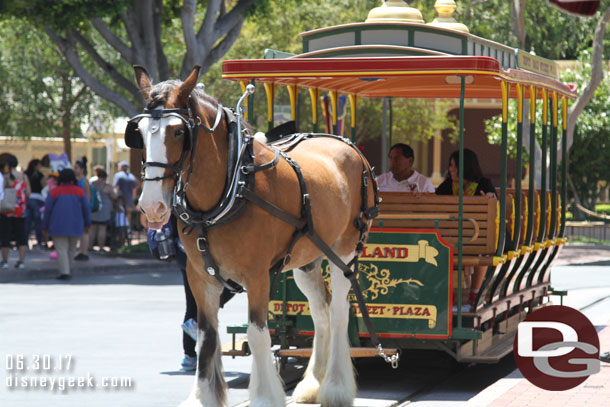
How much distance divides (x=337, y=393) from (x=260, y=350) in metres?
1.19

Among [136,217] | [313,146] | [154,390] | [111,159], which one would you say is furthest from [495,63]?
[111,159]

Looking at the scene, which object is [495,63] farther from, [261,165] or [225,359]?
A: [225,359]

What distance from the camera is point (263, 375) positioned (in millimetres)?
6773

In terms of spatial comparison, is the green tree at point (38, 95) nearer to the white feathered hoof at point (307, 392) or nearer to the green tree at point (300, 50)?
the green tree at point (300, 50)

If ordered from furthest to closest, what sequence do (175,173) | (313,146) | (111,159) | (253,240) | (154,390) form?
1. (111,159)
2. (154,390)
3. (313,146)
4. (253,240)
5. (175,173)

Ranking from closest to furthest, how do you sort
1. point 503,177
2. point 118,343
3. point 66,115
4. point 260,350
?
point 260,350
point 503,177
point 118,343
point 66,115

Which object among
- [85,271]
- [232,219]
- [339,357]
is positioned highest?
[232,219]

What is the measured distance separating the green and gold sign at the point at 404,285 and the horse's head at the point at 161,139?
283cm

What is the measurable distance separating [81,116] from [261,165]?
34510 millimetres

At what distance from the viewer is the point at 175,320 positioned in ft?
44.3

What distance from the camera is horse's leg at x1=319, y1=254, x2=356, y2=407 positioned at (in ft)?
25.4

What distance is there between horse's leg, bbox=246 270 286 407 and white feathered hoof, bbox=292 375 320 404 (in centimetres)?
111

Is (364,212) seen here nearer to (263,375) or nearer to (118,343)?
(263,375)

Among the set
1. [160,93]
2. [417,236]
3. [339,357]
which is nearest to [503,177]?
[417,236]
